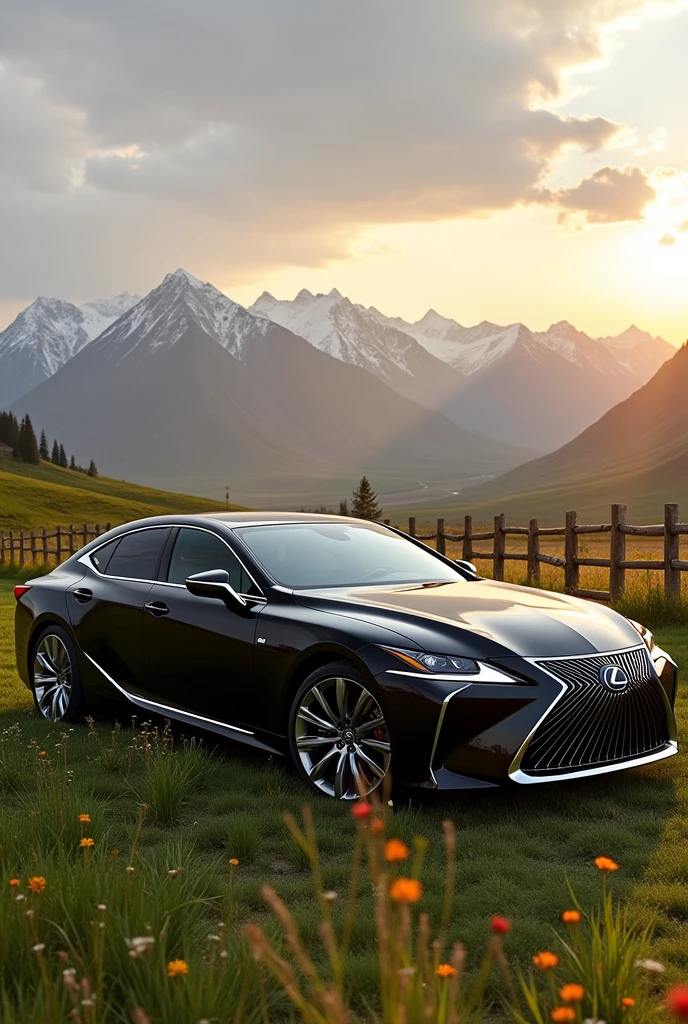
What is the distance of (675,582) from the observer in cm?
1291

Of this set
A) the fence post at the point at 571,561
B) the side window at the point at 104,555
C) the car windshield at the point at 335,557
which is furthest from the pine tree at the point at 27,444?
the car windshield at the point at 335,557

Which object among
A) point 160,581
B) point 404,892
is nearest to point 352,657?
point 160,581

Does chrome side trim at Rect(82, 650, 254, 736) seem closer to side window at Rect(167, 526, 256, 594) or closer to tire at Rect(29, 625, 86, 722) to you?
tire at Rect(29, 625, 86, 722)

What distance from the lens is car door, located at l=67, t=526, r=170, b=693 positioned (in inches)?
283

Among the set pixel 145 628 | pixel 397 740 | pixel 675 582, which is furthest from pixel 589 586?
pixel 397 740

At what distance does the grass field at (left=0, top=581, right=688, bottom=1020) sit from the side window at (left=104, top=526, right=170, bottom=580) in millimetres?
1285

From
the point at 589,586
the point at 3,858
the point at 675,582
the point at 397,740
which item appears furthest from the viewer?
the point at 589,586

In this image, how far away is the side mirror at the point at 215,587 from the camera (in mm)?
6273

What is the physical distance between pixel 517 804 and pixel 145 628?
Answer: 9.47ft

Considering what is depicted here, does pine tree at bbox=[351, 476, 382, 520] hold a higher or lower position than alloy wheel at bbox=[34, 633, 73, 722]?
higher

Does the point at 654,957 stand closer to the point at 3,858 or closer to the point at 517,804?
the point at 517,804

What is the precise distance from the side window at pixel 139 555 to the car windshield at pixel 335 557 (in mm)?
834

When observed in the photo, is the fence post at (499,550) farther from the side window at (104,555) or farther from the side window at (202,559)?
the side window at (202,559)

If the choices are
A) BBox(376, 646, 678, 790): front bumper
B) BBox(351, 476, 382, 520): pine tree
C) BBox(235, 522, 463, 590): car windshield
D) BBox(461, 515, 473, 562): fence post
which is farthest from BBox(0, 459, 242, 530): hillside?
BBox(376, 646, 678, 790): front bumper
